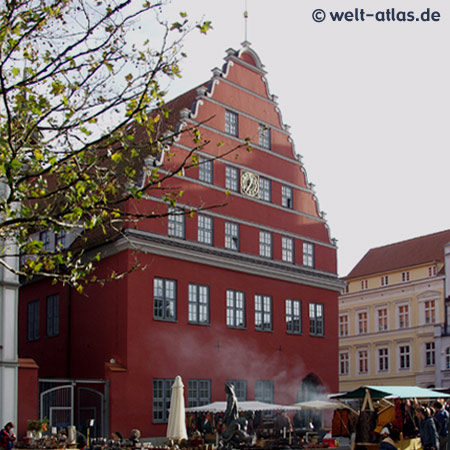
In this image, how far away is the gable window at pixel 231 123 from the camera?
35.6 meters

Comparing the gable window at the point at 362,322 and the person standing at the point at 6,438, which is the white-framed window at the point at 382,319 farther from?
the person standing at the point at 6,438

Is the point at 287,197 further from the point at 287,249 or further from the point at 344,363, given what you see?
the point at 344,363

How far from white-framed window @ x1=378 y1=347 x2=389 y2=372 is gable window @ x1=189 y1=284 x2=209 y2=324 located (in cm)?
3139

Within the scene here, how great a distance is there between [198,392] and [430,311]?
31364 mm

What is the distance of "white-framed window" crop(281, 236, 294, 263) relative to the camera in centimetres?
3731

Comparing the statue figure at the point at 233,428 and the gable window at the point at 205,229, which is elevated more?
the gable window at the point at 205,229

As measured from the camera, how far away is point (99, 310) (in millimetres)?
31609

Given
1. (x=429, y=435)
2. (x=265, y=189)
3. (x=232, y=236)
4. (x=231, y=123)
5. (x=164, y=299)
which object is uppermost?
(x=231, y=123)

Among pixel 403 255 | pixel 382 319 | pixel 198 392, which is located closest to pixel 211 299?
pixel 198 392

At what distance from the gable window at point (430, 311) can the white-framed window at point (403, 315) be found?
1.70 m

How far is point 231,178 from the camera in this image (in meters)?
35.3

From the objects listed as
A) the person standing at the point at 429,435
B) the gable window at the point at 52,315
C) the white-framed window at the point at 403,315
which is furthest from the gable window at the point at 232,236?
the white-framed window at the point at 403,315

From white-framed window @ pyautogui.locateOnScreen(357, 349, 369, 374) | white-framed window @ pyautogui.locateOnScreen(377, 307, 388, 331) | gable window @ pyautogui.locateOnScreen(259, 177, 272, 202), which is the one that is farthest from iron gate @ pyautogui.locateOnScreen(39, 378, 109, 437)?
white-framed window @ pyautogui.locateOnScreen(377, 307, 388, 331)

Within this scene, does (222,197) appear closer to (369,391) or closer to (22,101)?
(369,391)
